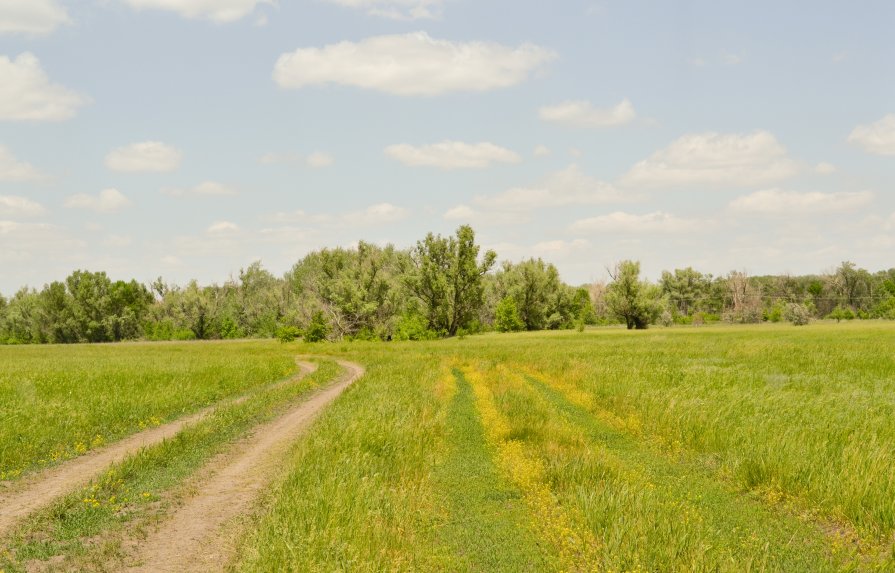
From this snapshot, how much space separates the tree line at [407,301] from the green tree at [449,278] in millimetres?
149

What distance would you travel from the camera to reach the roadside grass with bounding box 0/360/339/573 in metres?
8.20

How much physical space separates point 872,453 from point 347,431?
10.2m

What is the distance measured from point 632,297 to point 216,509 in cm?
8817

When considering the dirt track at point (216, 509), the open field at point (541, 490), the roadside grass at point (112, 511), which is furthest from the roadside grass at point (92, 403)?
the dirt track at point (216, 509)

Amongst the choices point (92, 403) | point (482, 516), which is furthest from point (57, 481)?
point (482, 516)

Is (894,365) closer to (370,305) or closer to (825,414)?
(825,414)

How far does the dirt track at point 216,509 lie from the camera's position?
806cm

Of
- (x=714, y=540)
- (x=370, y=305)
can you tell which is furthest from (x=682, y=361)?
(x=370, y=305)

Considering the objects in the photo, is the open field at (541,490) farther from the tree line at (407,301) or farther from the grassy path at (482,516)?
the tree line at (407,301)

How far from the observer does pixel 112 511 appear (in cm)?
1008

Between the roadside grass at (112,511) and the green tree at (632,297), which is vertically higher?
the green tree at (632,297)

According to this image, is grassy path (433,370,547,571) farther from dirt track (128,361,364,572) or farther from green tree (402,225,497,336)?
green tree (402,225,497,336)

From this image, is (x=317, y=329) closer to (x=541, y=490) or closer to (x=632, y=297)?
(x=632, y=297)

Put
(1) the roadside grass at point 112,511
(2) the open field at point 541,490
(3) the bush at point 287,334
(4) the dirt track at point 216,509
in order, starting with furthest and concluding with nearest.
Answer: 1. (3) the bush at point 287,334
2. (1) the roadside grass at point 112,511
3. (4) the dirt track at point 216,509
4. (2) the open field at point 541,490
